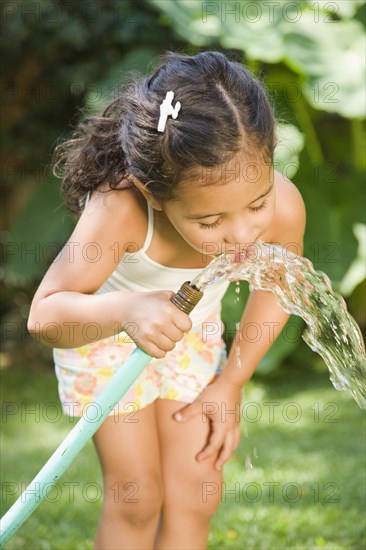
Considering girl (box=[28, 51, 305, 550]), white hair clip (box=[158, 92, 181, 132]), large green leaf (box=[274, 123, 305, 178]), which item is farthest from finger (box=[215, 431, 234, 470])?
large green leaf (box=[274, 123, 305, 178])

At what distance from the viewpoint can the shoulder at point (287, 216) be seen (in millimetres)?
2244

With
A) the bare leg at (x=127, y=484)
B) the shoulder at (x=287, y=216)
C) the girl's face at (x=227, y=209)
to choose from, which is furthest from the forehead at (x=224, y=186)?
the bare leg at (x=127, y=484)

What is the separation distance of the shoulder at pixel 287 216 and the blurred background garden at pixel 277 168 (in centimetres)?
66

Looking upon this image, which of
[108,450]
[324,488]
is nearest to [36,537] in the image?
[108,450]

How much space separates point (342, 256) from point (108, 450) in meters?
2.43

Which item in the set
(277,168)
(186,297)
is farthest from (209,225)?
(277,168)

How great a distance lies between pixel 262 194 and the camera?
6.30 ft

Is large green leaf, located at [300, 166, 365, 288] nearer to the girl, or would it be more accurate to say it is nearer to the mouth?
the girl

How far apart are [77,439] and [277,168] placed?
2.67 metres

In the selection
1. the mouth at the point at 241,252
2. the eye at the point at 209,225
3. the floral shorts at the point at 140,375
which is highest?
the eye at the point at 209,225

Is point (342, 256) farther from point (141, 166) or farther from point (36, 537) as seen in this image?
point (141, 166)

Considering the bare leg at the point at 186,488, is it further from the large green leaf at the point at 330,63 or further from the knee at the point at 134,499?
the large green leaf at the point at 330,63

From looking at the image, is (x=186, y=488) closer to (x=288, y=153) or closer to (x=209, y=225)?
(x=209, y=225)

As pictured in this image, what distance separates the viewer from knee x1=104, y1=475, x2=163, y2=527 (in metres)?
2.22
